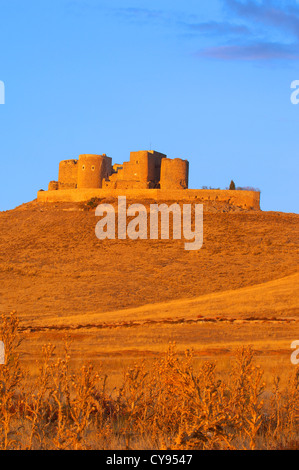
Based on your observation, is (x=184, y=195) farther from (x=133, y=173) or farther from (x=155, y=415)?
(x=155, y=415)

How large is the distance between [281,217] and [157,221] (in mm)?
11110

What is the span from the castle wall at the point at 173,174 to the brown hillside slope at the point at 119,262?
6.73 metres

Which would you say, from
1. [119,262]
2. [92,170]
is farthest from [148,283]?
[92,170]

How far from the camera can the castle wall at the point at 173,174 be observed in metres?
55.8

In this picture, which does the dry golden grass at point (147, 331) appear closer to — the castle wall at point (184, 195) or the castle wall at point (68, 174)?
the castle wall at point (184, 195)

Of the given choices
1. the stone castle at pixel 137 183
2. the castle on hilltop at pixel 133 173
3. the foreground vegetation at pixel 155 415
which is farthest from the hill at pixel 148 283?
the foreground vegetation at pixel 155 415

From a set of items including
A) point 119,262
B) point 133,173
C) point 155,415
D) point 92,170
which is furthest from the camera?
point 92,170

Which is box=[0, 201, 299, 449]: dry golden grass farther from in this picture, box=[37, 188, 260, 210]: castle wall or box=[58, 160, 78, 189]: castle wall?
box=[58, 160, 78, 189]: castle wall

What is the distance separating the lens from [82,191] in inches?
2192

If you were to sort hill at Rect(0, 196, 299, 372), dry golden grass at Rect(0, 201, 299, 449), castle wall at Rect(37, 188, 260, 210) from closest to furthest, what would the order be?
dry golden grass at Rect(0, 201, 299, 449), hill at Rect(0, 196, 299, 372), castle wall at Rect(37, 188, 260, 210)

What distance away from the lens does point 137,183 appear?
56.0 metres

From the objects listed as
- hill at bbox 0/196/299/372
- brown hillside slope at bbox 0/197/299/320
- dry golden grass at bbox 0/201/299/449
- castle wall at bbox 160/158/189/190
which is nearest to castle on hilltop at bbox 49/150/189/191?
castle wall at bbox 160/158/189/190

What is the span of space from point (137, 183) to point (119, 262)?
61.4 ft

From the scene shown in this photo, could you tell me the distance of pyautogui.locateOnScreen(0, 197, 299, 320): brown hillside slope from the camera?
98.3 feet
